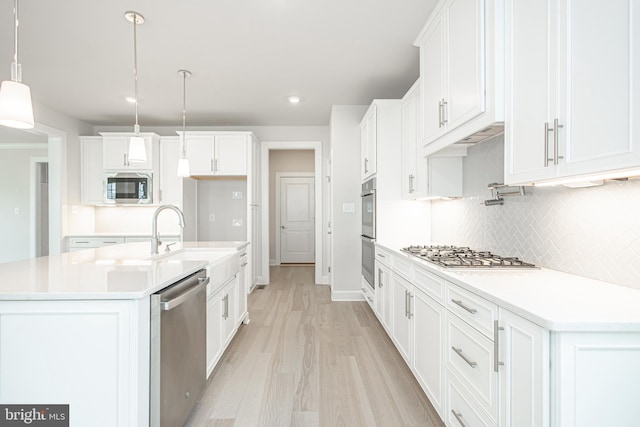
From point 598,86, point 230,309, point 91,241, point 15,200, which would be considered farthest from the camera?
point 15,200

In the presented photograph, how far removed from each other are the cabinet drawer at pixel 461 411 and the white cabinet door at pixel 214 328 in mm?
1462

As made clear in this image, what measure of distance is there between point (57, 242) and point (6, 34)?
2.99 metres

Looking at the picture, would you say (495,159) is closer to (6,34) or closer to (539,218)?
(539,218)

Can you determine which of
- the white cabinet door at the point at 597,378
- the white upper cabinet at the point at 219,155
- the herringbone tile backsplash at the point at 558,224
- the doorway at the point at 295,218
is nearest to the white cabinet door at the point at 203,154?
the white upper cabinet at the point at 219,155

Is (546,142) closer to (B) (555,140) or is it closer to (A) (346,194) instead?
(B) (555,140)

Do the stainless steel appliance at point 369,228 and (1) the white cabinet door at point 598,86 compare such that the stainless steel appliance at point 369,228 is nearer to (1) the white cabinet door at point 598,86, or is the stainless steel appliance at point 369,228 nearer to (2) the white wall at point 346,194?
(2) the white wall at point 346,194

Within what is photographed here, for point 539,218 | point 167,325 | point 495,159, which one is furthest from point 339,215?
point 167,325

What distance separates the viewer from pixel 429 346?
1959 millimetres

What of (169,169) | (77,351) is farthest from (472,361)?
(169,169)

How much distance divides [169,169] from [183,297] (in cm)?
385

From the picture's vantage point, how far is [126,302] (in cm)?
130

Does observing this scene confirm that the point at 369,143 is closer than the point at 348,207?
Yes

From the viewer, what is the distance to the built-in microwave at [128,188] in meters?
4.89
